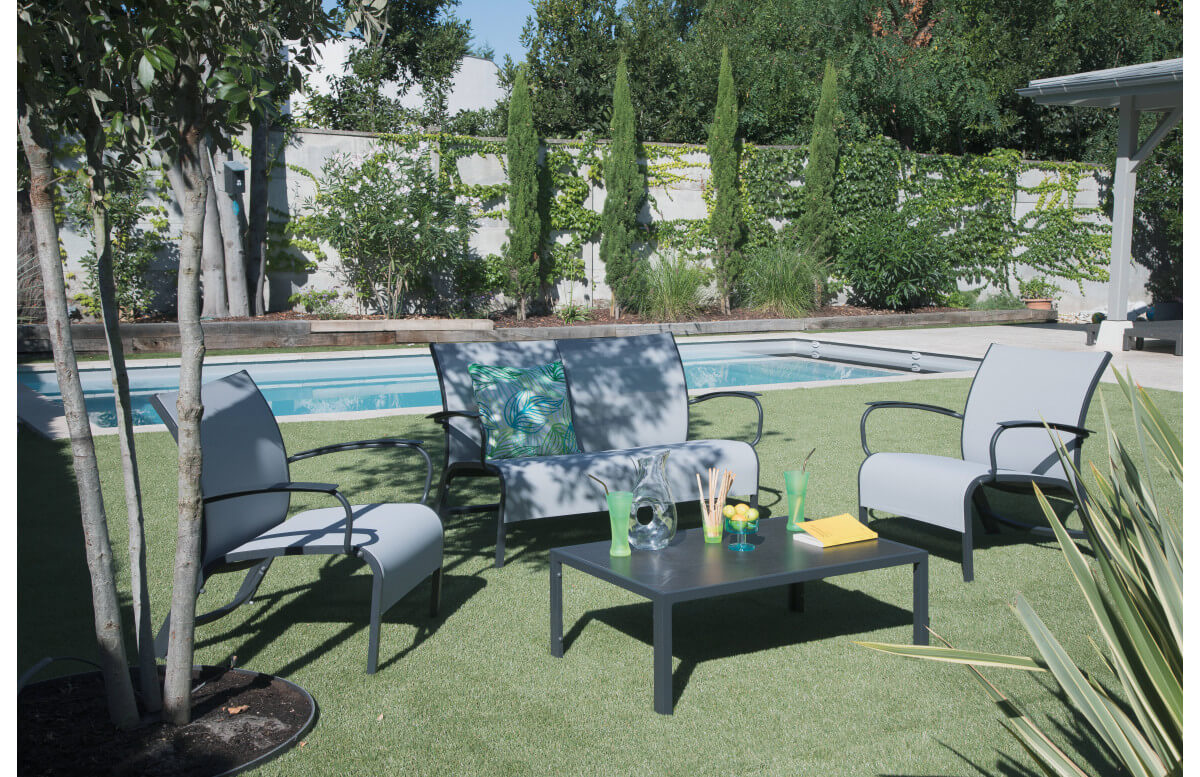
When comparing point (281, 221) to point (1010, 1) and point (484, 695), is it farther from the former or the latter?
point (1010, 1)

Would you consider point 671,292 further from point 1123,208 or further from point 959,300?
point 1123,208

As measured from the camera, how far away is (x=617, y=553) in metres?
3.24

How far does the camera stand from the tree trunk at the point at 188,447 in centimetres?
250

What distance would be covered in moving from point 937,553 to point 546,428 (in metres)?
1.89

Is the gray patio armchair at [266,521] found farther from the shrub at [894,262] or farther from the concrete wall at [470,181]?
the shrub at [894,262]

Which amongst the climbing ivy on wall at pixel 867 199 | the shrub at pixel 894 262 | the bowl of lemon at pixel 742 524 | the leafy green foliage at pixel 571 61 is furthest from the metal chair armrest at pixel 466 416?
the leafy green foliage at pixel 571 61

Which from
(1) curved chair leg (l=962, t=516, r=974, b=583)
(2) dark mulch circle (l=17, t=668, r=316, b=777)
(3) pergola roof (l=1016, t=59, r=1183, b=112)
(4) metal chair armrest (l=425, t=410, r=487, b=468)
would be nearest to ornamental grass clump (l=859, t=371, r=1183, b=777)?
(2) dark mulch circle (l=17, t=668, r=316, b=777)

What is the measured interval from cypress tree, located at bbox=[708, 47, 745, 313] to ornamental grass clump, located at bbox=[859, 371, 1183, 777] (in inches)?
585

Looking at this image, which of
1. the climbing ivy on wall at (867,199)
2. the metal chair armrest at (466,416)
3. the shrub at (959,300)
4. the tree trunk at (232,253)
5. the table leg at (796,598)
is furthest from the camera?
the shrub at (959,300)

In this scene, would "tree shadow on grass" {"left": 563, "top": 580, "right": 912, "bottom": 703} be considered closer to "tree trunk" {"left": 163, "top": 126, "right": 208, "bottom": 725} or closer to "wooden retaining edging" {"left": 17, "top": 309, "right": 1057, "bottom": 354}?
"tree trunk" {"left": 163, "top": 126, "right": 208, "bottom": 725}

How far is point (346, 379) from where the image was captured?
10852 millimetres

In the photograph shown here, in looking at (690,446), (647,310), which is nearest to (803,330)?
(647,310)

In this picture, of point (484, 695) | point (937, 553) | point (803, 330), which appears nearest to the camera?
point (484, 695)

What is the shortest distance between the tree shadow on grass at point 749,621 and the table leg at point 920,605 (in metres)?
0.19
